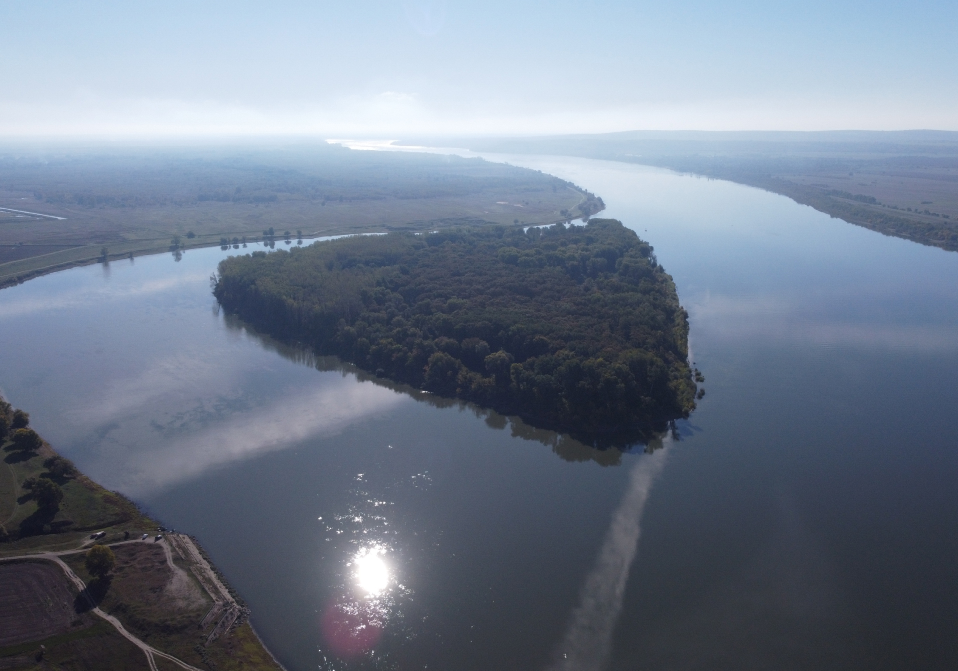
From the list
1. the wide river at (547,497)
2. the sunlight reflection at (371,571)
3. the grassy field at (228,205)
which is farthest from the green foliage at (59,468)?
the grassy field at (228,205)

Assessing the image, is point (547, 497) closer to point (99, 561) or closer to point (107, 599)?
point (107, 599)

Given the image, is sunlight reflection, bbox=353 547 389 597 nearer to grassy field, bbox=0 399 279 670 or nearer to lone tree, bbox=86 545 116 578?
grassy field, bbox=0 399 279 670

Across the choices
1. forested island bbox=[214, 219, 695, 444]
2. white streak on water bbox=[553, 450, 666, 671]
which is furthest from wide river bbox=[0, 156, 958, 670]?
forested island bbox=[214, 219, 695, 444]

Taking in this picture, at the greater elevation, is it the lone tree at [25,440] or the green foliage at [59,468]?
the lone tree at [25,440]

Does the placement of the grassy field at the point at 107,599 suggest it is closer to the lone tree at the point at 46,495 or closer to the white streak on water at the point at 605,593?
the lone tree at the point at 46,495

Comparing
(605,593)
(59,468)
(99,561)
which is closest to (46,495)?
(59,468)
